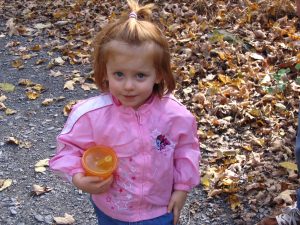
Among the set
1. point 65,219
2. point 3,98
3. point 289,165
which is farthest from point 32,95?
point 289,165

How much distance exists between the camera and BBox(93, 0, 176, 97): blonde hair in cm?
210

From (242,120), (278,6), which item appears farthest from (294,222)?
(278,6)

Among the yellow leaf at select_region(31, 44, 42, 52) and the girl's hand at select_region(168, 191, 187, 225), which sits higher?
the girl's hand at select_region(168, 191, 187, 225)

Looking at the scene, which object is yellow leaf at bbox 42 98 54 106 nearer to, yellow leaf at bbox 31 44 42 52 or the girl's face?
yellow leaf at bbox 31 44 42 52

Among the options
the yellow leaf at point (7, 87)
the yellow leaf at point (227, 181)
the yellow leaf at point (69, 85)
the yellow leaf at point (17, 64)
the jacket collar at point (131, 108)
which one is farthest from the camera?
the yellow leaf at point (17, 64)

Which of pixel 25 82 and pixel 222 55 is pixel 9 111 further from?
pixel 222 55

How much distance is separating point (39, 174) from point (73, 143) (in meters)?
1.85

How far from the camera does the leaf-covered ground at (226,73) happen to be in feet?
12.0

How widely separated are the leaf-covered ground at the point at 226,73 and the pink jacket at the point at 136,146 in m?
1.20

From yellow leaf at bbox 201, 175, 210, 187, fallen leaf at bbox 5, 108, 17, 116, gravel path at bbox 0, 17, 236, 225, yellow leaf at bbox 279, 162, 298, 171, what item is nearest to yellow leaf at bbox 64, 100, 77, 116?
gravel path at bbox 0, 17, 236, 225

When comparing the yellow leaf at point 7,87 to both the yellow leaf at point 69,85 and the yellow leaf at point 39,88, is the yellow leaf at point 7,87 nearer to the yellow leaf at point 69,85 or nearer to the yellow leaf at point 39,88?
the yellow leaf at point 39,88

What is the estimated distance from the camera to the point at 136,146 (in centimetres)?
220

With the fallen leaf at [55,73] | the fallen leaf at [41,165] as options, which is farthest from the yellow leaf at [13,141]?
the fallen leaf at [55,73]

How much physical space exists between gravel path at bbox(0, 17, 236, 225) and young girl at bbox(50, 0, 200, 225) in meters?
1.15
